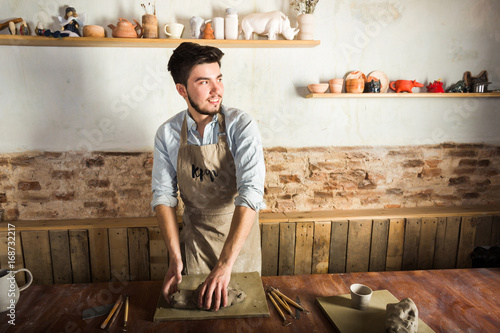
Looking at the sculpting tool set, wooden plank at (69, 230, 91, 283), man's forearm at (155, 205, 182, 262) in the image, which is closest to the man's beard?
man's forearm at (155, 205, 182, 262)

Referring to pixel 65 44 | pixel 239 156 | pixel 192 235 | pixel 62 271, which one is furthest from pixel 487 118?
pixel 62 271

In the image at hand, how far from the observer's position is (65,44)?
227 cm

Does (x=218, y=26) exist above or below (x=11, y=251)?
above

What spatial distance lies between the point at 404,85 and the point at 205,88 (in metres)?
1.65

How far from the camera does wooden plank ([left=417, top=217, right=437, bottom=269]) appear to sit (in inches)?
101

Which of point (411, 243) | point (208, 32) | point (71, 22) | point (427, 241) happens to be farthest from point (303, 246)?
point (71, 22)

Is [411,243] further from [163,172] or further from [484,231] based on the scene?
[163,172]

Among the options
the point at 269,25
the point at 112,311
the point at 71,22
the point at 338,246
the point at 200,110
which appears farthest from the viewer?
the point at 338,246

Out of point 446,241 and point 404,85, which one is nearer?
point 404,85

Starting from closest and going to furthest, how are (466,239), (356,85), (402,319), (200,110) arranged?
(402,319)
(200,110)
(356,85)
(466,239)

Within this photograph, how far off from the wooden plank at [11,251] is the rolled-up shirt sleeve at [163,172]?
4.25 feet

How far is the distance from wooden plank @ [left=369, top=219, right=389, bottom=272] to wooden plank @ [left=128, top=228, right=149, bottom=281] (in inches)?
68.2

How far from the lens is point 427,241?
2.59 meters

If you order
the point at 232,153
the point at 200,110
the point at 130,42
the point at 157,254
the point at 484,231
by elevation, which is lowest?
the point at 157,254
